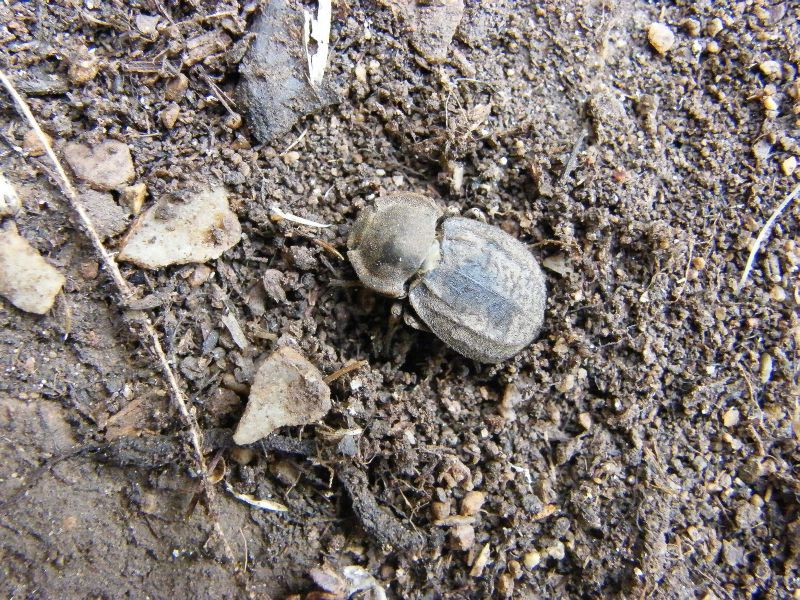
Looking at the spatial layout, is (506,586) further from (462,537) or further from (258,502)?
(258,502)

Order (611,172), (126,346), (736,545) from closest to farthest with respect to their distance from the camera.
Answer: (126,346) < (736,545) < (611,172)

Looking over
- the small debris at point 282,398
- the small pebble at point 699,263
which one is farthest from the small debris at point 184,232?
the small pebble at point 699,263

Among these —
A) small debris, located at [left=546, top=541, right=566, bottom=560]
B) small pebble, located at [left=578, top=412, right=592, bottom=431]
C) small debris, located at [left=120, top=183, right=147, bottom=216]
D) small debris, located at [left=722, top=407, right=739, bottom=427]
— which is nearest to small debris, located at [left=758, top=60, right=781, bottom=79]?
small debris, located at [left=722, top=407, right=739, bottom=427]

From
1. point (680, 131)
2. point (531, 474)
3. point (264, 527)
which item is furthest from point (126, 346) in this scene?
point (680, 131)

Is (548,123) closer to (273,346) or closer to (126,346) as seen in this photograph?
(273,346)

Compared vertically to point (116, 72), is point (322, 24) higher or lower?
higher

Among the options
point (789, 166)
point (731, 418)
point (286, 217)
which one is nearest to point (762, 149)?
point (789, 166)

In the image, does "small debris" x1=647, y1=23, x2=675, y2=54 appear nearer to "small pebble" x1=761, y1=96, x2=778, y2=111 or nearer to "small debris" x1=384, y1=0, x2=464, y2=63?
"small pebble" x1=761, y1=96, x2=778, y2=111
